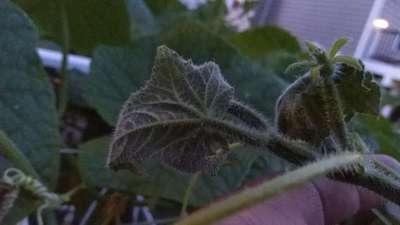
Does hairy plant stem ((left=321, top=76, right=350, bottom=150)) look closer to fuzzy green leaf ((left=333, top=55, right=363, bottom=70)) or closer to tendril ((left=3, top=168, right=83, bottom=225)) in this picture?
fuzzy green leaf ((left=333, top=55, right=363, bottom=70))

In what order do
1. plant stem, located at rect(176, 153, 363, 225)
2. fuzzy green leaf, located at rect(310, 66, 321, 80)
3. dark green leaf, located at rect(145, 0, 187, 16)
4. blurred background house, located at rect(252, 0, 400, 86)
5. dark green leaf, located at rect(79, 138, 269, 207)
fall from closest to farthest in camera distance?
plant stem, located at rect(176, 153, 363, 225)
fuzzy green leaf, located at rect(310, 66, 321, 80)
dark green leaf, located at rect(79, 138, 269, 207)
dark green leaf, located at rect(145, 0, 187, 16)
blurred background house, located at rect(252, 0, 400, 86)

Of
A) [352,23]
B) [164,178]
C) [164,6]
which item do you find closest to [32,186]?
[164,178]

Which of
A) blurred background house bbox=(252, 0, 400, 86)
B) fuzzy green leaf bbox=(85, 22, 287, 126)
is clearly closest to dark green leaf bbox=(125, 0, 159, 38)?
fuzzy green leaf bbox=(85, 22, 287, 126)

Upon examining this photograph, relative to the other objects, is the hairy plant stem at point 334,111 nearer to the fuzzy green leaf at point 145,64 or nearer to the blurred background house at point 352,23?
the fuzzy green leaf at point 145,64

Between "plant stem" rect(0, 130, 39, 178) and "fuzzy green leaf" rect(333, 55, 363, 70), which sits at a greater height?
"fuzzy green leaf" rect(333, 55, 363, 70)

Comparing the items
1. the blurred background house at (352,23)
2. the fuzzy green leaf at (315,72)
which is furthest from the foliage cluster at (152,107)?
the blurred background house at (352,23)

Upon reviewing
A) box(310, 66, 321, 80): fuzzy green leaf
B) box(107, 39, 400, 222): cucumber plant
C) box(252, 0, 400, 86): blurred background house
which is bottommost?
box(252, 0, 400, 86): blurred background house

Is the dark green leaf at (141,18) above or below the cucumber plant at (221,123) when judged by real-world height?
below
